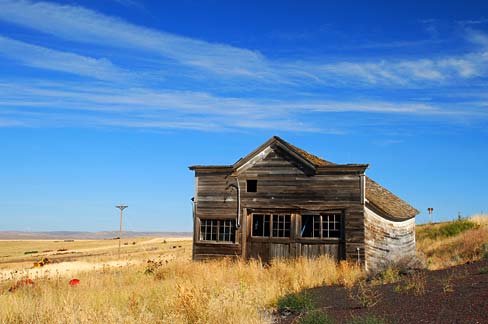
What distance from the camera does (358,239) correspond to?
21328 millimetres

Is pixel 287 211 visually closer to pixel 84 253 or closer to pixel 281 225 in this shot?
pixel 281 225

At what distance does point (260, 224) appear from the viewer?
2428 cm

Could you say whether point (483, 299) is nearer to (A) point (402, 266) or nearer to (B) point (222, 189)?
(A) point (402, 266)

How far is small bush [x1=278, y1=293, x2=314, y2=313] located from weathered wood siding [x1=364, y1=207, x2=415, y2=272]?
30.8 feet

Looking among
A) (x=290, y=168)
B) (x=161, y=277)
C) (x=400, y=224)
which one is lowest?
(x=161, y=277)

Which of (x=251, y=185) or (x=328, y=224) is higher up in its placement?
(x=251, y=185)

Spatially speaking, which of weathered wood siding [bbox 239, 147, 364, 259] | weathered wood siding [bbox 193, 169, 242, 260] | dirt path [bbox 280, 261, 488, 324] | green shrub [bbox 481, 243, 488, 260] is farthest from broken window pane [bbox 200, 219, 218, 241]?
green shrub [bbox 481, 243, 488, 260]

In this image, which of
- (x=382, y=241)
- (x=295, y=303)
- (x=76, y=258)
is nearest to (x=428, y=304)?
(x=295, y=303)

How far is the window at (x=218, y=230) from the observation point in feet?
75.9

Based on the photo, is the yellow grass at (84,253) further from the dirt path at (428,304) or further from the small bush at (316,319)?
the small bush at (316,319)

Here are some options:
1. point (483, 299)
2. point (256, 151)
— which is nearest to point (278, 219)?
point (256, 151)

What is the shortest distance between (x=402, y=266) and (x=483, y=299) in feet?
29.1

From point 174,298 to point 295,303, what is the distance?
2.66m

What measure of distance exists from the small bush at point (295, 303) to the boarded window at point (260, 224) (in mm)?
10370
